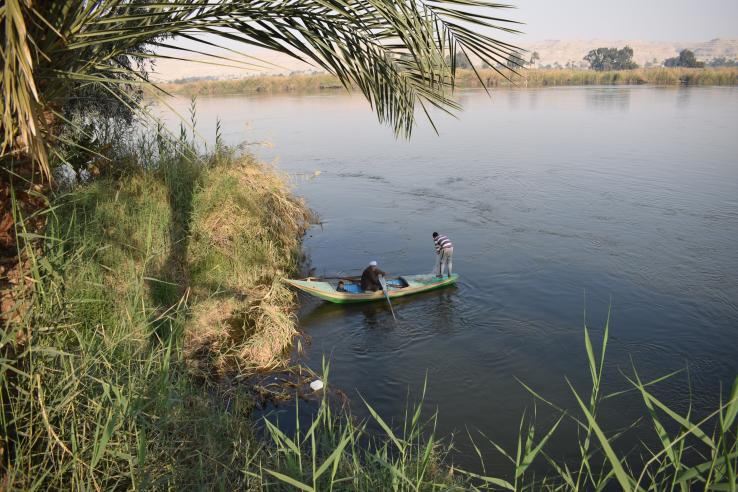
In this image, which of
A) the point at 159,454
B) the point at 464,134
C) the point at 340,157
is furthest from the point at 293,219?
the point at 464,134

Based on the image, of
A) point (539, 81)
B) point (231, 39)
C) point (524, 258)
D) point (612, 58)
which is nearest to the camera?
point (231, 39)

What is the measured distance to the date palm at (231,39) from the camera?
2889 millimetres

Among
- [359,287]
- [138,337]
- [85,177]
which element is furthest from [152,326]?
[85,177]

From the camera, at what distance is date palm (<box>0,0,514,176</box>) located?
9.48ft

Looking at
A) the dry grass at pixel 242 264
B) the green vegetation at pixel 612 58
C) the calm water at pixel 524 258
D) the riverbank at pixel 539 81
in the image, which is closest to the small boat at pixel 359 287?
the calm water at pixel 524 258

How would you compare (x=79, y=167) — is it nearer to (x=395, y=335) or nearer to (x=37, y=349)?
(x=395, y=335)

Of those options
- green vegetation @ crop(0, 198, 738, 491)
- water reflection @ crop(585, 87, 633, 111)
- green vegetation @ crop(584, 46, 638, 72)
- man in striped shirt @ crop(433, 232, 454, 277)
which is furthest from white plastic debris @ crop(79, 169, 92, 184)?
green vegetation @ crop(584, 46, 638, 72)

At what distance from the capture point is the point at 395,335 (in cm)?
1027

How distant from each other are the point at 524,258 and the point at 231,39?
11343mm

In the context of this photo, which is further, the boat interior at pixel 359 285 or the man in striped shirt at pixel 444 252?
the man in striped shirt at pixel 444 252

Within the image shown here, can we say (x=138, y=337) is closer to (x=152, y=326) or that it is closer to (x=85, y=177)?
(x=152, y=326)

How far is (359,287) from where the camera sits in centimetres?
1162

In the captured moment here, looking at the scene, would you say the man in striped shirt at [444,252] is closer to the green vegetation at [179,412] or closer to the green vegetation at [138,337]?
the green vegetation at [179,412]

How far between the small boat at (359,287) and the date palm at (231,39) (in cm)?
660
